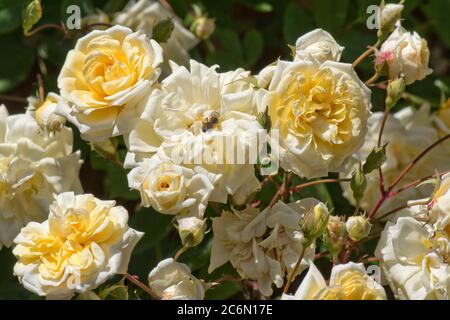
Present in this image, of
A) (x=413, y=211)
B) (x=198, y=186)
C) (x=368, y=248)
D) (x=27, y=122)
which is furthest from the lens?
(x=368, y=248)

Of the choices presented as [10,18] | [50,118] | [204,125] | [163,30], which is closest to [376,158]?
[204,125]

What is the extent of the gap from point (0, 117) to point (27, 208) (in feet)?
0.52

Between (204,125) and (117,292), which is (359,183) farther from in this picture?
(117,292)

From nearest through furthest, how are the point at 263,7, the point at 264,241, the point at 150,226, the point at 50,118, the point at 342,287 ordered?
1. the point at 342,287
2. the point at 264,241
3. the point at 50,118
4. the point at 150,226
5. the point at 263,7

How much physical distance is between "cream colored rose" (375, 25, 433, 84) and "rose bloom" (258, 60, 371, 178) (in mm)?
94

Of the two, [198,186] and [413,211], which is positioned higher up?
[198,186]

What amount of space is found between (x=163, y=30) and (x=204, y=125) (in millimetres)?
245

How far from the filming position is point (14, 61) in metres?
1.80

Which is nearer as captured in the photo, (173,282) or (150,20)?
(173,282)

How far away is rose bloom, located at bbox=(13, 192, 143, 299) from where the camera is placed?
3.98ft

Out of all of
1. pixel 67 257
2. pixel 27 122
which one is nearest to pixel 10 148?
pixel 27 122

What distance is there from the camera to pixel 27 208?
1.41m

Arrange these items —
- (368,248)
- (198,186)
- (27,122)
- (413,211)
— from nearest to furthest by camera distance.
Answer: (198,186) < (413,211) < (27,122) < (368,248)

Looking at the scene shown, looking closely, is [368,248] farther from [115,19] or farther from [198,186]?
[115,19]
